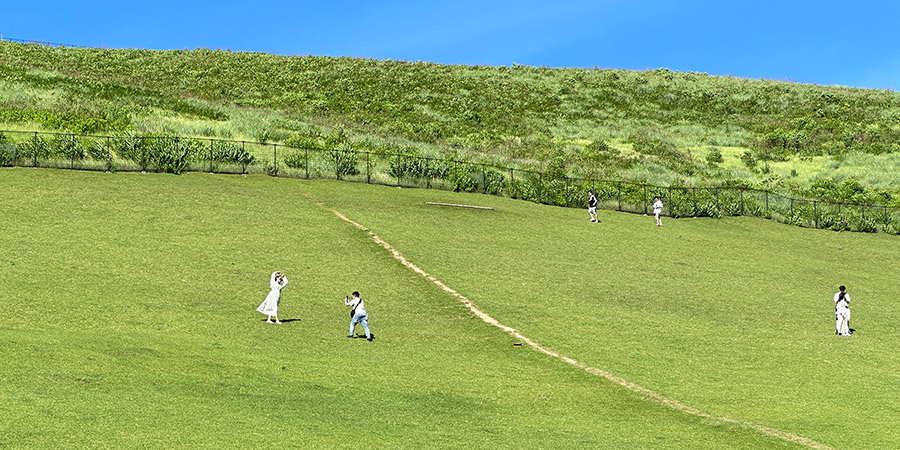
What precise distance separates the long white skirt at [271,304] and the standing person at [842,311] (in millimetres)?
17325

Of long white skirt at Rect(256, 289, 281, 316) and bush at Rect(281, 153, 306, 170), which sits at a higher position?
bush at Rect(281, 153, 306, 170)

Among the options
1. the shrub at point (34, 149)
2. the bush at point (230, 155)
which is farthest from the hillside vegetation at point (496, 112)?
the shrub at point (34, 149)

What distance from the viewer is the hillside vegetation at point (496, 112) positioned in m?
73.2

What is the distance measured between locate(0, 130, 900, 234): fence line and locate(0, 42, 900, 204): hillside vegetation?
676cm

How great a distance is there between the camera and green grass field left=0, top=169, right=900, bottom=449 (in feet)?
56.1

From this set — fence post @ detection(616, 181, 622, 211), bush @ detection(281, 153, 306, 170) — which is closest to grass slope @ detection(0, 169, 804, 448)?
bush @ detection(281, 153, 306, 170)

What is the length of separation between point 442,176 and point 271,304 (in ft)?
110

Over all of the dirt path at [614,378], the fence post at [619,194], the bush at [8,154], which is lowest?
the dirt path at [614,378]

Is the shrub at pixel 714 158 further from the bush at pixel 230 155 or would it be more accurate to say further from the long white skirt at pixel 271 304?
the long white skirt at pixel 271 304

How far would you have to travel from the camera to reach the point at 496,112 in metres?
102

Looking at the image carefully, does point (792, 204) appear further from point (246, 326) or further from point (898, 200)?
point (246, 326)

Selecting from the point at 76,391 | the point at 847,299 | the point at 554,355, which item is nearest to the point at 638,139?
the point at 847,299

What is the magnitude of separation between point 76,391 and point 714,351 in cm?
1709

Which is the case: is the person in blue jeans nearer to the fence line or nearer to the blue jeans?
the blue jeans
